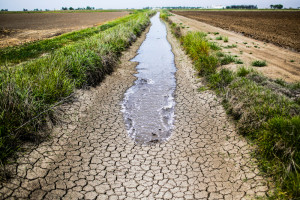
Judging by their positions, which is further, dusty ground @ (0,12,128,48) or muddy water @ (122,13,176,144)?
dusty ground @ (0,12,128,48)

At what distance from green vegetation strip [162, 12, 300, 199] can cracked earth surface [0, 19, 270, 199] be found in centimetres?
25

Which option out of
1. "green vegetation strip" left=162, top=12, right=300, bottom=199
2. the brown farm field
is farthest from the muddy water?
the brown farm field

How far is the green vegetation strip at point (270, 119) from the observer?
10.0ft

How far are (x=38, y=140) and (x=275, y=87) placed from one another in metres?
5.87

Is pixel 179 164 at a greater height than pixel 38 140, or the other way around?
pixel 38 140

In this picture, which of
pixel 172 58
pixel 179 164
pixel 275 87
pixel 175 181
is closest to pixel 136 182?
pixel 175 181

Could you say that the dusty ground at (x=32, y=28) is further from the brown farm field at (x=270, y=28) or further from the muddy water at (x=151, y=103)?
the brown farm field at (x=270, y=28)

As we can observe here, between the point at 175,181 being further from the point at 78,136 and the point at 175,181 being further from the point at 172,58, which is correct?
the point at 172,58

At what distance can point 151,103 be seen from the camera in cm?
680

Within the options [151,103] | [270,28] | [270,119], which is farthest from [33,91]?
[270,28]

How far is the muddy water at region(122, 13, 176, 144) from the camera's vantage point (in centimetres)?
511

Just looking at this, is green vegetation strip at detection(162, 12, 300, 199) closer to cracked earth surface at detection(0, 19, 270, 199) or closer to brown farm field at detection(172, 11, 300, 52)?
cracked earth surface at detection(0, 19, 270, 199)

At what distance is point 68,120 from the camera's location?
516cm

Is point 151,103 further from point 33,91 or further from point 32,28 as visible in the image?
point 32,28
